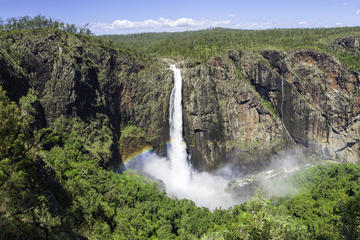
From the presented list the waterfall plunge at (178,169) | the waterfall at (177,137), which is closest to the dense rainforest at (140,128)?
the waterfall at (177,137)

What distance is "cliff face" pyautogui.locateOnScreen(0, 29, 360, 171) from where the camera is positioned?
46719mm

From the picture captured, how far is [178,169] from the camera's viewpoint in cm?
4803

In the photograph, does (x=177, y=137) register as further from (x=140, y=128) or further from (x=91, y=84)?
(x=91, y=84)

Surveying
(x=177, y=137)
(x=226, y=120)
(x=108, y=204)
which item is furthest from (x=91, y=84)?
(x=226, y=120)

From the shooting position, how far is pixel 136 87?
1923 inches

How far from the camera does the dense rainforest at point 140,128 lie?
45.1 feet

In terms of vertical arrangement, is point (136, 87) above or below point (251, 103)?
above

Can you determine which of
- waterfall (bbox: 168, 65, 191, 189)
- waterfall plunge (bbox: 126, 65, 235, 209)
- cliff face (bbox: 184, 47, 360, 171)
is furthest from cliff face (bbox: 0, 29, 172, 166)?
cliff face (bbox: 184, 47, 360, 171)

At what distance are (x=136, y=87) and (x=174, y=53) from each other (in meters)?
13.2

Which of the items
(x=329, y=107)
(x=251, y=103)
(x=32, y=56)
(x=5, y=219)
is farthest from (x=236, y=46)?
(x=5, y=219)

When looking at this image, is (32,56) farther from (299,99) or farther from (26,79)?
(299,99)

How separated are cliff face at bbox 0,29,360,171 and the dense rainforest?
8.4 inches

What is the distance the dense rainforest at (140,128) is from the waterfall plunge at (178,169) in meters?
1.58

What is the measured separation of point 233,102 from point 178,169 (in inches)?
660
